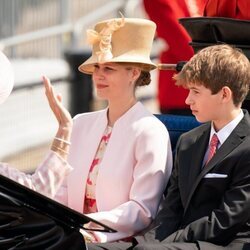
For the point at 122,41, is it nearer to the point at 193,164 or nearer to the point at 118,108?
the point at 118,108

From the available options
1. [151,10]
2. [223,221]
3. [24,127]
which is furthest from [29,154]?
[223,221]

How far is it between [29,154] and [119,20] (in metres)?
4.98

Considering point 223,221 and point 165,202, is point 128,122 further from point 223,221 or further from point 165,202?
point 223,221

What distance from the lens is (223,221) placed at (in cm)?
455

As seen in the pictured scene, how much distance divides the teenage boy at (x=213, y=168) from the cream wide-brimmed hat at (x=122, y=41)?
410mm

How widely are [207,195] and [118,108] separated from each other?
2.29ft

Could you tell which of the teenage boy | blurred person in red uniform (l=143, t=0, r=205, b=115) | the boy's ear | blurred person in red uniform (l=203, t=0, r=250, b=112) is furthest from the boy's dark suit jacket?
blurred person in red uniform (l=143, t=0, r=205, b=115)

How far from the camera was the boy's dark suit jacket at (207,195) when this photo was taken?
4.56 meters

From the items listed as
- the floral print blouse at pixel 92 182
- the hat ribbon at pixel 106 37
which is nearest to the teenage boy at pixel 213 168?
the floral print blouse at pixel 92 182

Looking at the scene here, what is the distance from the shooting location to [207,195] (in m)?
4.69

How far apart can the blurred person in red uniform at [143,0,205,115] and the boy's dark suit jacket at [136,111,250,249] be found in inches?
56.5

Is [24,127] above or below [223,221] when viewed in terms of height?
below

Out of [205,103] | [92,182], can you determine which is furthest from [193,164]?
[92,182]

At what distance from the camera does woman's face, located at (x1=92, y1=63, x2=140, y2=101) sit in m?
5.14
